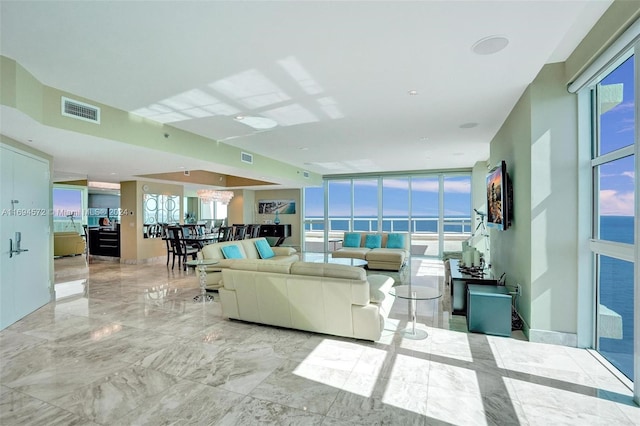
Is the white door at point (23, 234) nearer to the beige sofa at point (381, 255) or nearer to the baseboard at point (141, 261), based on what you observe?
the baseboard at point (141, 261)

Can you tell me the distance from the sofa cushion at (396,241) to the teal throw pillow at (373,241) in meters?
0.28

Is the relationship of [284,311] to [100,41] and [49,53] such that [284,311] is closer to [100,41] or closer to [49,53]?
[100,41]

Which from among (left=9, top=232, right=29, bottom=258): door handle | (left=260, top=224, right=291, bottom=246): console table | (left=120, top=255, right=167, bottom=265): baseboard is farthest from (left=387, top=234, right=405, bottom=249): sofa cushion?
(left=9, top=232, right=29, bottom=258): door handle

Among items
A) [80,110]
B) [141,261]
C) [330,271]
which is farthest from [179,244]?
[330,271]

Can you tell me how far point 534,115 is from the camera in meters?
3.42

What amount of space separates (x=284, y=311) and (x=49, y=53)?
134 inches

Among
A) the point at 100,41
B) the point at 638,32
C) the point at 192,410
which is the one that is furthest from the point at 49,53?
the point at 638,32

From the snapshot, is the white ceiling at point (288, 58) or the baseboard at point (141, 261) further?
the baseboard at point (141, 261)

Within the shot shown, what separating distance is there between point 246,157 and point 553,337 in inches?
244

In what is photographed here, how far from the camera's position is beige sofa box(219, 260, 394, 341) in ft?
11.0

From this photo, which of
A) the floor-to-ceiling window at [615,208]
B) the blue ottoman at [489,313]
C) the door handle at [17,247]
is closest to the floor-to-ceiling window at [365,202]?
the blue ottoman at [489,313]

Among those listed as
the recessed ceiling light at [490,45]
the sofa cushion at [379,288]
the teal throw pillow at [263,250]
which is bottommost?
the sofa cushion at [379,288]

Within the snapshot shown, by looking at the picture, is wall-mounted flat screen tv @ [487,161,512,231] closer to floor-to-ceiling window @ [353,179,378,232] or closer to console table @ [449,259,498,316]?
console table @ [449,259,498,316]

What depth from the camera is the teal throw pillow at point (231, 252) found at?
584 cm
